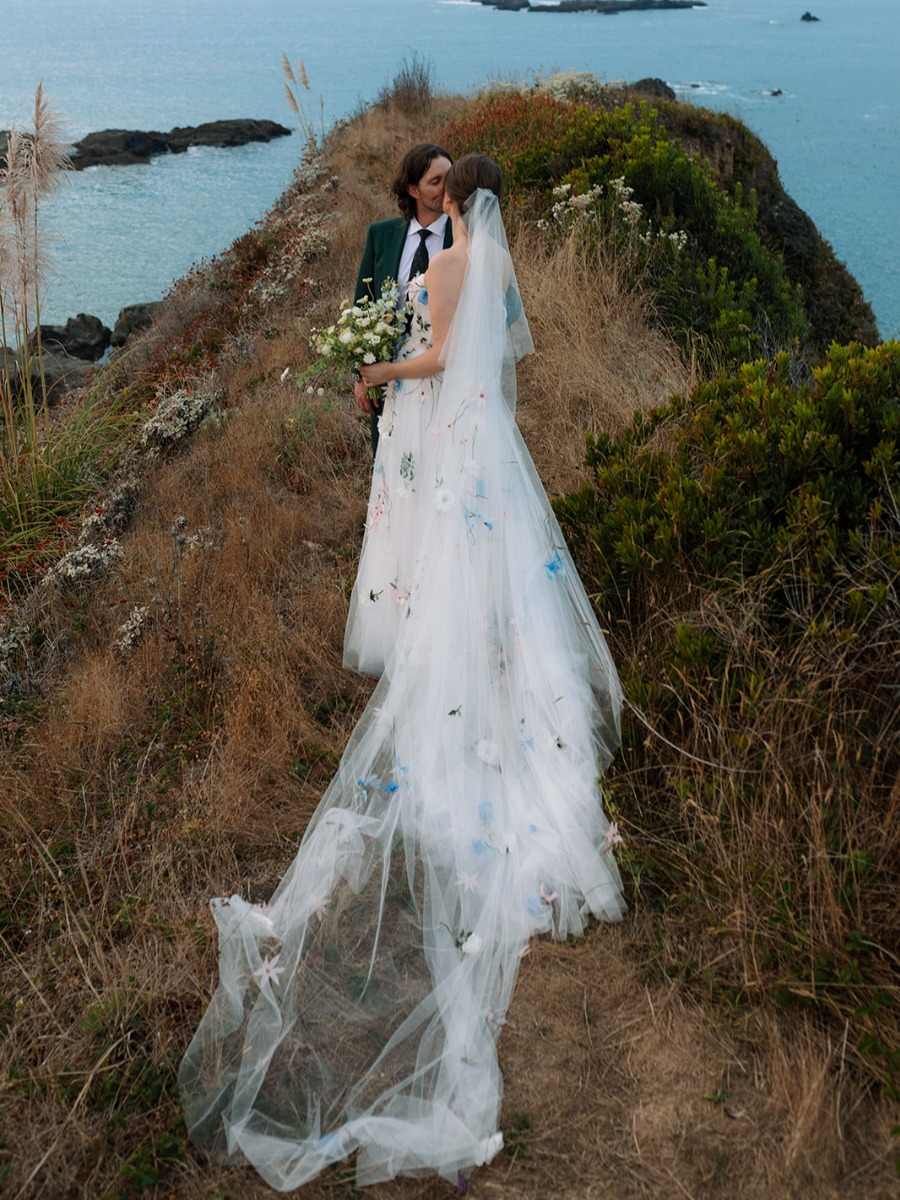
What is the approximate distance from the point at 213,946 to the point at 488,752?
3.95ft

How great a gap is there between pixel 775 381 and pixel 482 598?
2.22 meters

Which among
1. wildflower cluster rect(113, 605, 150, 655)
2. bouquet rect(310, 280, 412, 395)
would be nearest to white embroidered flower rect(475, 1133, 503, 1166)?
bouquet rect(310, 280, 412, 395)

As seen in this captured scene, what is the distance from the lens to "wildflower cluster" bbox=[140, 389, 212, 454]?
26.3 ft

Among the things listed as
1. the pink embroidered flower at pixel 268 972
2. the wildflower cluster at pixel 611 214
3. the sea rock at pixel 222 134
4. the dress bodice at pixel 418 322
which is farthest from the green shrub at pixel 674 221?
the sea rock at pixel 222 134

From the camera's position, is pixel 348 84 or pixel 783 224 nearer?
pixel 783 224

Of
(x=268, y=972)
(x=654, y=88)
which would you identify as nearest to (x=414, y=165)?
(x=268, y=972)

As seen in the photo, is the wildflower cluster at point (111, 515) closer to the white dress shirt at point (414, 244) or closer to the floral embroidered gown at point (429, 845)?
the floral embroidered gown at point (429, 845)

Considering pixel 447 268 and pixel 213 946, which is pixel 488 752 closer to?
pixel 213 946

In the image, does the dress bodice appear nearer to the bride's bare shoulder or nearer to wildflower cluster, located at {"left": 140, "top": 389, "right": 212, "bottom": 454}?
the bride's bare shoulder

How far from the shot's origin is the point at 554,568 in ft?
13.3

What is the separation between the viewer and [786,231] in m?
13.7

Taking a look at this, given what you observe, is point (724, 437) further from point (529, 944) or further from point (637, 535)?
point (529, 944)

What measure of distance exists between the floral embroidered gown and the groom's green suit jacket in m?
0.45

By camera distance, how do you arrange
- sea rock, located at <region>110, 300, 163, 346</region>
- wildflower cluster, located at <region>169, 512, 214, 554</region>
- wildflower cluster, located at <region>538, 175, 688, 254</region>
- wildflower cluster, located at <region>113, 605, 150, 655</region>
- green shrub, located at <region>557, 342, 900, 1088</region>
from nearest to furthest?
green shrub, located at <region>557, 342, 900, 1088</region> → wildflower cluster, located at <region>113, 605, 150, 655</region> → wildflower cluster, located at <region>169, 512, 214, 554</region> → wildflower cluster, located at <region>538, 175, 688, 254</region> → sea rock, located at <region>110, 300, 163, 346</region>
